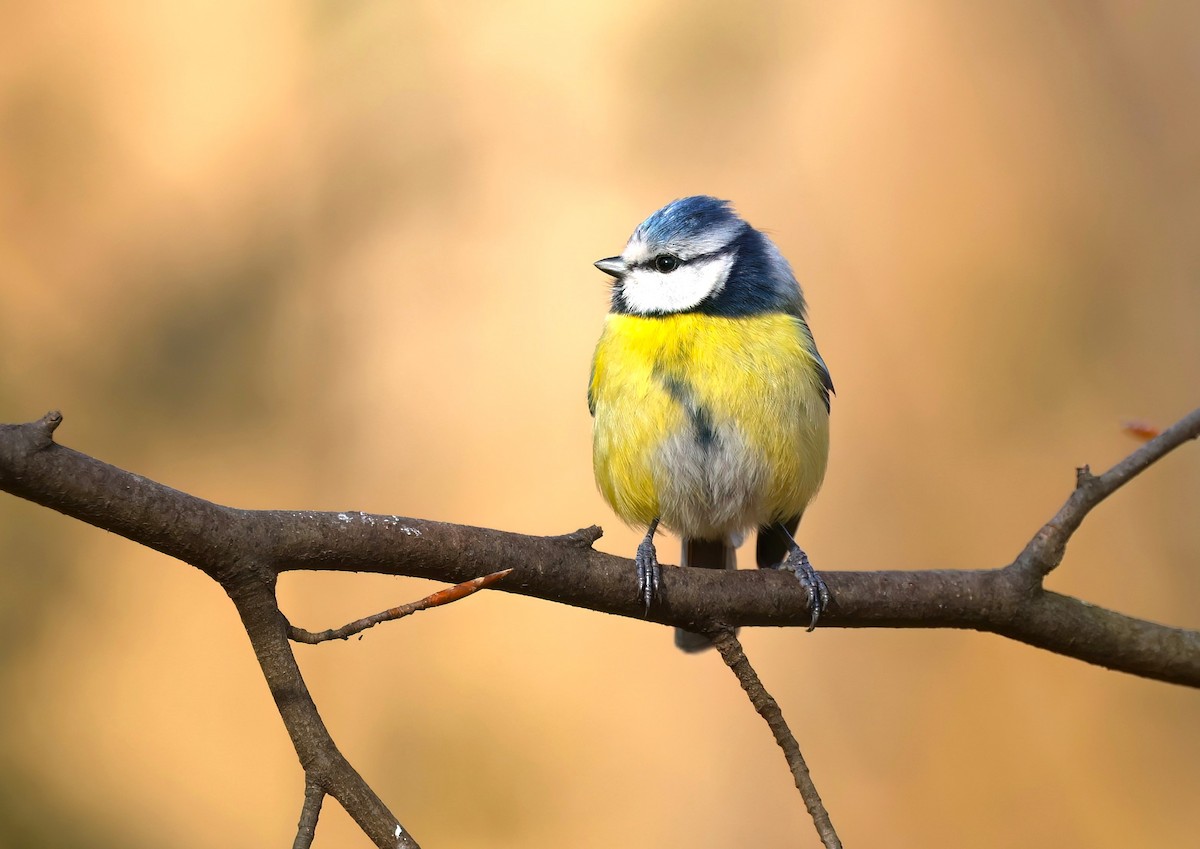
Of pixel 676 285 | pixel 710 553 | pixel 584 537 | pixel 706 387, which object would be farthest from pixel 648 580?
pixel 710 553

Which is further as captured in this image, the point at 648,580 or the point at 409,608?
the point at 648,580

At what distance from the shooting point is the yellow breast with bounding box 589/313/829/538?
91.5 inches

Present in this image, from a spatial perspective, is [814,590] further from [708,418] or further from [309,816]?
[309,816]

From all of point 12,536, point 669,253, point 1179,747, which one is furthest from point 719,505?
point 12,536

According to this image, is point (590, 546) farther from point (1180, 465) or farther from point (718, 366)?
point (1180, 465)

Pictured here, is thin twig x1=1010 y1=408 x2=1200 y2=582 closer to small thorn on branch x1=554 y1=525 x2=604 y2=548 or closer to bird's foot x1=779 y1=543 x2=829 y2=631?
bird's foot x1=779 y1=543 x2=829 y2=631

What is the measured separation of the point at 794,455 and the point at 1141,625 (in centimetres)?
75

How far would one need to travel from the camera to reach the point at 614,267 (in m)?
2.66

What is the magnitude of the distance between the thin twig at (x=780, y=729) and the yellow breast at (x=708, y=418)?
63cm

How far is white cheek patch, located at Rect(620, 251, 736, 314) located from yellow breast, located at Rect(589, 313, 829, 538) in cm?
5

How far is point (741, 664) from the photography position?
164 cm

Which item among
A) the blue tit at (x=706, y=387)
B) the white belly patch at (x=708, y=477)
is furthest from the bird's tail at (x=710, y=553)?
the white belly patch at (x=708, y=477)

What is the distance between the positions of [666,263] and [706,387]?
0.44 meters

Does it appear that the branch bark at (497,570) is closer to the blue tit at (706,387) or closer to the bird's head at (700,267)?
the blue tit at (706,387)
